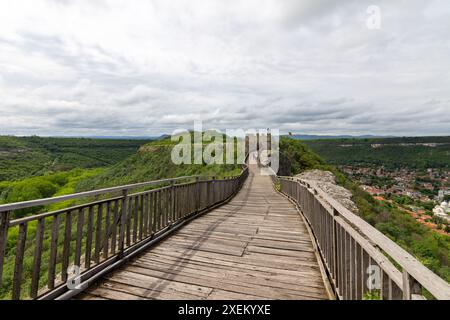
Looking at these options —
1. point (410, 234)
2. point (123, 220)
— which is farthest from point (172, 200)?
point (410, 234)

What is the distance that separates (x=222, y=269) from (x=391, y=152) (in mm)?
120822

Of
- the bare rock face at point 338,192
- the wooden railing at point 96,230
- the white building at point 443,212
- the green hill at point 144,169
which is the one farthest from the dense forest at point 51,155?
the white building at point 443,212

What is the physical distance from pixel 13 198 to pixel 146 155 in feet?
113

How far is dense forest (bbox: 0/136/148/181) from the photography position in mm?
107469

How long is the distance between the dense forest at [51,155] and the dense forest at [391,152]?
399 feet

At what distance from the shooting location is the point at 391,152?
101 metres

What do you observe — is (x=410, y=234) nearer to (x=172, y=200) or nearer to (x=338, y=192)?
(x=338, y=192)

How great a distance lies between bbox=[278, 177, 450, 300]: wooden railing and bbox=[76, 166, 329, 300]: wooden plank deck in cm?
59

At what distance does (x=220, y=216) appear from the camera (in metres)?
8.09

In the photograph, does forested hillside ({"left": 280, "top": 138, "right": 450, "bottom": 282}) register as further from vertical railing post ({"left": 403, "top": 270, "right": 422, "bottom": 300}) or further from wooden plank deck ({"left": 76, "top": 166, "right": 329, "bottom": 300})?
vertical railing post ({"left": 403, "top": 270, "right": 422, "bottom": 300})

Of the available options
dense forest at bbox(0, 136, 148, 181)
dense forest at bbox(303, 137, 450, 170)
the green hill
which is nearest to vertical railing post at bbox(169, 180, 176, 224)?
the green hill

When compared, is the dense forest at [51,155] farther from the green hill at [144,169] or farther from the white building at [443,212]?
the white building at [443,212]

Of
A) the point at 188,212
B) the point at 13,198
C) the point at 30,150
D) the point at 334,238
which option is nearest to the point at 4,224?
the point at 334,238
